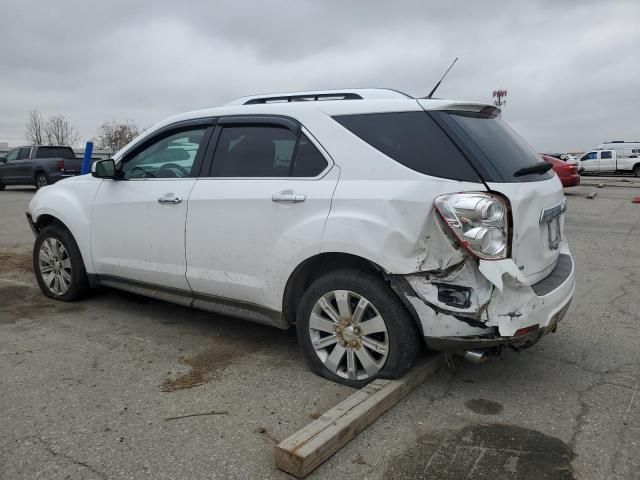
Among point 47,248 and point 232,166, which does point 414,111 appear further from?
point 47,248

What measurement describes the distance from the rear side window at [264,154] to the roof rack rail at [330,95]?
38 cm

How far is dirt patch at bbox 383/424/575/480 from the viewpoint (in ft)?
8.27

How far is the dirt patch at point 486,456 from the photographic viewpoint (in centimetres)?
252

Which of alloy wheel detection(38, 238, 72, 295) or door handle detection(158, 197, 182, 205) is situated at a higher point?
door handle detection(158, 197, 182, 205)

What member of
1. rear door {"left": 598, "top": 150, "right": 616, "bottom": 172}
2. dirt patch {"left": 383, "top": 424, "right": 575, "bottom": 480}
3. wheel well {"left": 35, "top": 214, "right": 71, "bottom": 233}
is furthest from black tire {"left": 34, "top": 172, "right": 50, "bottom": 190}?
rear door {"left": 598, "top": 150, "right": 616, "bottom": 172}

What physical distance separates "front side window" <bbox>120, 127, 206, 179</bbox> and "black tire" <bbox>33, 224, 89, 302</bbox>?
982 millimetres

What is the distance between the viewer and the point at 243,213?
3.66 meters

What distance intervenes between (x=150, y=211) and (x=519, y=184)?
2.71 meters

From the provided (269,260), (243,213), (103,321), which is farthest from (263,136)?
(103,321)

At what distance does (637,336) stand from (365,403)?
266cm

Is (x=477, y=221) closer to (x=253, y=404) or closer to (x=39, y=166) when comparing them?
(x=253, y=404)

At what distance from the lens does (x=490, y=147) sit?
321 cm

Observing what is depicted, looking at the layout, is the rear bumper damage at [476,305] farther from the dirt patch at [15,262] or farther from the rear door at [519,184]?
the dirt patch at [15,262]

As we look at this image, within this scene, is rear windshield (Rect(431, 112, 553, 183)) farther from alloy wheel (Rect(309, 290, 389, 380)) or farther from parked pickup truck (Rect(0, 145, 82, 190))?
parked pickup truck (Rect(0, 145, 82, 190))
